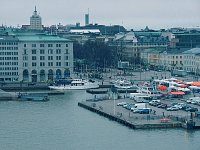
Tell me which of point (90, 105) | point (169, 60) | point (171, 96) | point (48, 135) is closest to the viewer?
point (48, 135)

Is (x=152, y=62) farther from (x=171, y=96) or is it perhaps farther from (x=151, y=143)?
(x=151, y=143)

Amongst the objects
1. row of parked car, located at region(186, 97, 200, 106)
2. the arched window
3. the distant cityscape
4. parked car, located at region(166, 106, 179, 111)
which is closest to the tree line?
the distant cityscape

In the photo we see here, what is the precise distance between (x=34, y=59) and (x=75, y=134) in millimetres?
9126

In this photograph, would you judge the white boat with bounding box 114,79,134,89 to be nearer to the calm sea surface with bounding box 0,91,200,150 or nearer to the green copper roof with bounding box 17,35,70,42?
the green copper roof with bounding box 17,35,70,42

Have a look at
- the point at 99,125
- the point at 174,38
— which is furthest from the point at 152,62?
the point at 99,125

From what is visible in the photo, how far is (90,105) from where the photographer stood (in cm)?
1494

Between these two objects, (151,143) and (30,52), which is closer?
(151,143)

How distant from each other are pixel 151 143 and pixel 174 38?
1887 cm

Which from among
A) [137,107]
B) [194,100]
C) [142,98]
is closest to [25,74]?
[142,98]

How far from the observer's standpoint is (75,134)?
11602mm

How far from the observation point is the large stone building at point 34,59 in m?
20.3

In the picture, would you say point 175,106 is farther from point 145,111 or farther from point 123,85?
point 123,85

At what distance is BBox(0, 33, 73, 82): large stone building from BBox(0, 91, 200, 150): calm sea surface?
590 cm

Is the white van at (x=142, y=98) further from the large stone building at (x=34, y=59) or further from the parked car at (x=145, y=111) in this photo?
the large stone building at (x=34, y=59)
